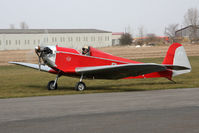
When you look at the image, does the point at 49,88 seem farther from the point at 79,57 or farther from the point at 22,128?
the point at 22,128

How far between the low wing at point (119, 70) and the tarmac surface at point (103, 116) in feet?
8.99

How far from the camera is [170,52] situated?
1644cm

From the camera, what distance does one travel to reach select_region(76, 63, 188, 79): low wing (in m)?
13.9

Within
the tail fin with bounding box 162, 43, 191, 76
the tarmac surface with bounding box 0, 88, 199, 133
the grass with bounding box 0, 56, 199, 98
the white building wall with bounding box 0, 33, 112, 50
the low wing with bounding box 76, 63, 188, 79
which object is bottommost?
the grass with bounding box 0, 56, 199, 98

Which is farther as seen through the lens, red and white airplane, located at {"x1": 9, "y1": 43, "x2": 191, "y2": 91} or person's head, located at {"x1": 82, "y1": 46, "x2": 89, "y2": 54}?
person's head, located at {"x1": 82, "y1": 46, "x2": 89, "y2": 54}

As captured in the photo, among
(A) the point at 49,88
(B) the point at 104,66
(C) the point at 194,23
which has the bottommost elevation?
(A) the point at 49,88

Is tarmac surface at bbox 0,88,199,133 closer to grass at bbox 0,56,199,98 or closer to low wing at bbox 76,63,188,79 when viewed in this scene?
low wing at bbox 76,63,188,79

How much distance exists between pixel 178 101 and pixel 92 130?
→ 15.3ft

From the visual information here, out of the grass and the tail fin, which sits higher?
the tail fin

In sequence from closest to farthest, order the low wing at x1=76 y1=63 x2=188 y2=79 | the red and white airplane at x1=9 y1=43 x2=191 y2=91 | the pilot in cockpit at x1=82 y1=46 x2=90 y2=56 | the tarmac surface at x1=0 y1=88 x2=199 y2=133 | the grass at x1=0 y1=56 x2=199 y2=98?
the tarmac surface at x1=0 y1=88 x2=199 y2=133 < the low wing at x1=76 y1=63 x2=188 y2=79 < the grass at x1=0 y1=56 x2=199 y2=98 < the red and white airplane at x1=9 y1=43 x2=191 y2=91 < the pilot in cockpit at x1=82 y1=46 x2=90 y2=56

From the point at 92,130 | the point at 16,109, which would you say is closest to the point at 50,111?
the point at 16,109

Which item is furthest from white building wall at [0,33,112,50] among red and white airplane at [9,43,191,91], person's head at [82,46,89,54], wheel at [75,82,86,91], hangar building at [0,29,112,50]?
wheel at [75,82,86,91]

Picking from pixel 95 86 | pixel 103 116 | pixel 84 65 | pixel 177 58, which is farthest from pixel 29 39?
pixel 103 116

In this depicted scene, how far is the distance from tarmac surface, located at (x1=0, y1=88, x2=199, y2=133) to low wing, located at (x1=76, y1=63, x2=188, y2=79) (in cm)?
274
